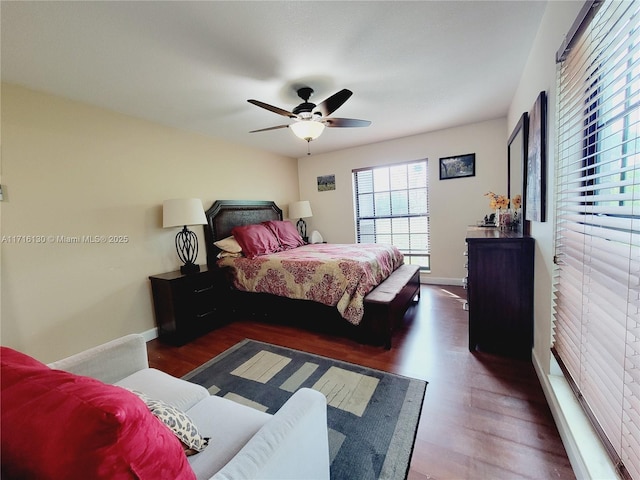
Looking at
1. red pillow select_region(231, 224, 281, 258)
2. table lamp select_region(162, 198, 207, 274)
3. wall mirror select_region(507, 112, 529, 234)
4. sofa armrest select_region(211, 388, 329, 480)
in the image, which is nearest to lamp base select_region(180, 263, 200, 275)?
table lamp select_region(162, 198, 207, 274)

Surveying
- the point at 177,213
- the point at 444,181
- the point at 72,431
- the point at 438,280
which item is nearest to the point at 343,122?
the point at 177,213

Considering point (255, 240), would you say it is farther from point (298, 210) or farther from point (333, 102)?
point (333, 102)

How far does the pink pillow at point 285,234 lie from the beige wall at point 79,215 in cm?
120

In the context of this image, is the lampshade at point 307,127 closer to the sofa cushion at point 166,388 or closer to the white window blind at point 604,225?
the white window blind at point 604,225

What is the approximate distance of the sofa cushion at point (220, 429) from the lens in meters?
0.87

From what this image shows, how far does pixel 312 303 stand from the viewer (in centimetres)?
287

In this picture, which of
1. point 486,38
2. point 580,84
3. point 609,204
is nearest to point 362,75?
point 486,38

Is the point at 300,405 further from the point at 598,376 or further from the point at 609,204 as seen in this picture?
the point at 609,204

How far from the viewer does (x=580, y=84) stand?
1.22m

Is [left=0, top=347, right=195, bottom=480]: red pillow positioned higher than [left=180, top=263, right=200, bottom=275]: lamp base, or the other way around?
[left=0, top=347, right=195, bottom=480]: red pillow

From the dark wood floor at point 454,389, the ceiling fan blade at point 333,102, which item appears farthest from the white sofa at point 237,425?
the ceiling fan blade at point 333,102

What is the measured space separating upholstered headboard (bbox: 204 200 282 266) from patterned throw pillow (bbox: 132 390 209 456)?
9.37 ft

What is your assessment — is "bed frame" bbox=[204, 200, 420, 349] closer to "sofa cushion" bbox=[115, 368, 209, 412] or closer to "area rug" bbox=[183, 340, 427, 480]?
"area rug" bbox=[183, 340, 427, 480]

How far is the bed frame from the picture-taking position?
246 centimetres
